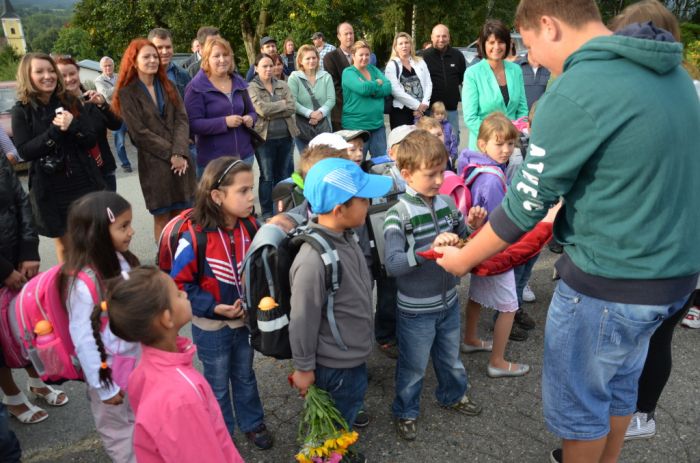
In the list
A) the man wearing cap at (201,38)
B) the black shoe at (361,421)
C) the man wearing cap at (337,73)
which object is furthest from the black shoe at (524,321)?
the man wearing cap at (201,38)

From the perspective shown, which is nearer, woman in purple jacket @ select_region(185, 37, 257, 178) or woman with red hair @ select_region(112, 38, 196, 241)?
woman with red hair @ select_region(112, 38, 196, 241)

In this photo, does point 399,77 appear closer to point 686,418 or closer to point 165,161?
point 165,161

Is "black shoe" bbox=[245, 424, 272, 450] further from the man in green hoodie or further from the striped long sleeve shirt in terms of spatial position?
the man in green hoodie

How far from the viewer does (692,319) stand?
4133mm

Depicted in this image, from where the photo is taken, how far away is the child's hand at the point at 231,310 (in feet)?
9.00

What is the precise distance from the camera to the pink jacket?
187 cm

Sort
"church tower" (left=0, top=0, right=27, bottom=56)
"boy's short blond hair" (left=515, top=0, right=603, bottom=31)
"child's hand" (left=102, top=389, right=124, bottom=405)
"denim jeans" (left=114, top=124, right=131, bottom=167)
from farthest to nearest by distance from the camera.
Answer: "church tower" (left=0, top=0, right=27, bottom=56) < "denim jeans" (left=114, top=124, right=131, bottom=167) < "child's hand" (left=102, top=389, right=124, bottom=405) < "boy's short blond hair" (left=515, top=0, right=603, bottom=31)

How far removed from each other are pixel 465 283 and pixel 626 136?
3.30 m

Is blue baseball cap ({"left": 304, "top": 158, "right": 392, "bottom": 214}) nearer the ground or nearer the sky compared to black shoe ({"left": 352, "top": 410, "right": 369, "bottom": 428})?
nearer the sky

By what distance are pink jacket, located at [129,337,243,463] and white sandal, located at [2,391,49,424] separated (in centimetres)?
170

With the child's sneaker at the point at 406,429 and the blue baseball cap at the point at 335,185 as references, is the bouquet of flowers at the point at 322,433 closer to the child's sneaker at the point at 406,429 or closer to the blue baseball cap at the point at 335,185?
the child's sneaker at the point at 406,429

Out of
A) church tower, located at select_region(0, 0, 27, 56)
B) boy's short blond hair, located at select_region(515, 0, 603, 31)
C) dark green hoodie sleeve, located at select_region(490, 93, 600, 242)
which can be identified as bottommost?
church tower, located at select_region(0, 0, 27, 56)

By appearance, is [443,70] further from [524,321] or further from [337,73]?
[524,321]

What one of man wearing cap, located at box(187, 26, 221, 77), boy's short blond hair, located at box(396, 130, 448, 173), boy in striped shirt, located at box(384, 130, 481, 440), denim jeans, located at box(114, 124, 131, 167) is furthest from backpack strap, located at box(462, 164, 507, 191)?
denim jeans, located at box(114, 124, 131, 167)
